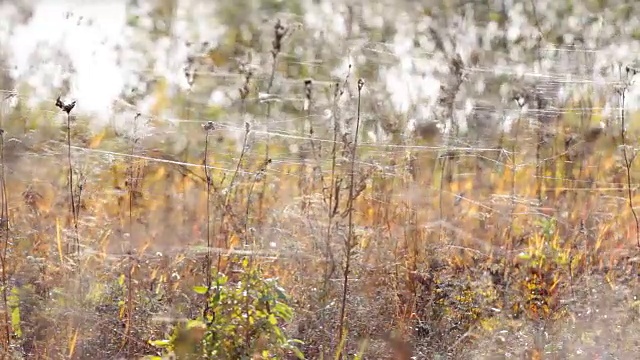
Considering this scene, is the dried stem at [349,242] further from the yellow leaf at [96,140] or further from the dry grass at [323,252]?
the yellow leaf at [96,140]

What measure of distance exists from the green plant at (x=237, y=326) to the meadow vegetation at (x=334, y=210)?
0.29ft

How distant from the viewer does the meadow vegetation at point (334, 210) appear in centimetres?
183

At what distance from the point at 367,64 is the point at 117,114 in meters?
0.68

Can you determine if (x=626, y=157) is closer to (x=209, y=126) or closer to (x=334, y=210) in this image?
(x=334, y=210)

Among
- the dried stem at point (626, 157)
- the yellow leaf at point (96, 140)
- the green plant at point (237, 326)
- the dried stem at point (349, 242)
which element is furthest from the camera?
the dried stem at point (626, 157)

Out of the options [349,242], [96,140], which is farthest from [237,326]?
[96,140]

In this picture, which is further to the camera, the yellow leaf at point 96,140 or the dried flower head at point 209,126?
the yellow leaf at point 96,140

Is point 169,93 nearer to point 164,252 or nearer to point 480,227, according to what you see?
point 164,252

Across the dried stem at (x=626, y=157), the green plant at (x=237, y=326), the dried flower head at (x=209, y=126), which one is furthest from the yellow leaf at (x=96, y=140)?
the dried stem at (x=626, y=157)

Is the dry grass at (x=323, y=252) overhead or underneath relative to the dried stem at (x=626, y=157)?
underneath

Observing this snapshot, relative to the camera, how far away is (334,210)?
71.6 inches

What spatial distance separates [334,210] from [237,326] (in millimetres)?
395

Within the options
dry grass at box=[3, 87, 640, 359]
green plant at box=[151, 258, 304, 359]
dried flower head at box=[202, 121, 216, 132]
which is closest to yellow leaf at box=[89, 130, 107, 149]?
dry grass at box=[3, 87, 640, 359]

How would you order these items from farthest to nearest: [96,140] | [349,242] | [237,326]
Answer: [96,140], [349,242], [237,326]
